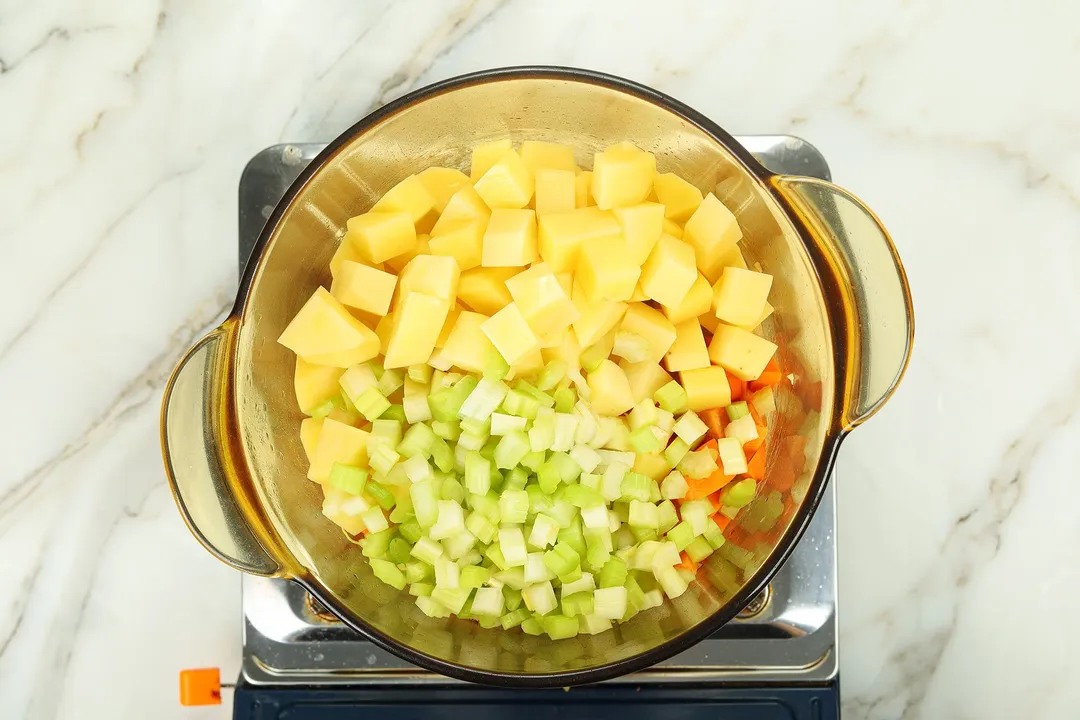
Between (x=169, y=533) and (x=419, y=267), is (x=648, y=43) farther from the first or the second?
(x=169, y=533)

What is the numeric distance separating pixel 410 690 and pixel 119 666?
0.43 metres

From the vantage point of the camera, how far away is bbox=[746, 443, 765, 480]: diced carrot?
873 mm

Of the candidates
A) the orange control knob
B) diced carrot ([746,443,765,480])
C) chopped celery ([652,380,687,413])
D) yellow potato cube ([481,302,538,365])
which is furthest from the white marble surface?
yellow potato cube ([481,302,538,365])

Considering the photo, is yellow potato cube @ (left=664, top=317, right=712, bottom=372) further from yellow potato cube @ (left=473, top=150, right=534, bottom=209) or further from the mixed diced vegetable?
yellow potato cube @ (left=473, top=150, right=534, bottom=209)

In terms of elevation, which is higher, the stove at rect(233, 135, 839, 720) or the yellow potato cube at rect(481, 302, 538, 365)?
the yellow potato cube at rect(481, 302, 538, 365)

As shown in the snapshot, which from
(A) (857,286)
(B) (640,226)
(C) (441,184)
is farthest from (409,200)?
(A) (857,286)

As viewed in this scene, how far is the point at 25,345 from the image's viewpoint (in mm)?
1124

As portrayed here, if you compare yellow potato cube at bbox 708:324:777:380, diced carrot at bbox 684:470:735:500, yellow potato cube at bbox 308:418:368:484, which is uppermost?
yellow potato cube at bbox 708:324:777:380

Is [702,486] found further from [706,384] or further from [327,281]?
[327,281]

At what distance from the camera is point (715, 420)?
882 mm

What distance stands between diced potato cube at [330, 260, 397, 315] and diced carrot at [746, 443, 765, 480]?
1.42 feet

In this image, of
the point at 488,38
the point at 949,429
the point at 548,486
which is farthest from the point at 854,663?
the point at 488,38

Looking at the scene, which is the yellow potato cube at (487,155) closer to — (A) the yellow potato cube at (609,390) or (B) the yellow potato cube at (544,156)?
(B) the yellow potato cube at (544,156)

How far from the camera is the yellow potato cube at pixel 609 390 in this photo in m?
0.84
